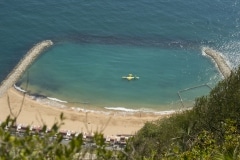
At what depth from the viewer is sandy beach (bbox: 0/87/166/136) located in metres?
38.0

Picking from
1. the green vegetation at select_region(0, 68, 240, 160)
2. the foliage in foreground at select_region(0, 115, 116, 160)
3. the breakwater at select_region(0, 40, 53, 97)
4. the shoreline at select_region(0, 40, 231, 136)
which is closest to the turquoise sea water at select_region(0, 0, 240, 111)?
the breakwater at select_region(0, 40, 53, 97)

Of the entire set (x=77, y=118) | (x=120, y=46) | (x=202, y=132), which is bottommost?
(x=202, y=132)

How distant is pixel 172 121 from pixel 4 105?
58.6 ft

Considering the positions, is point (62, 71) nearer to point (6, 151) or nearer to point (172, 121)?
point (172, 121)

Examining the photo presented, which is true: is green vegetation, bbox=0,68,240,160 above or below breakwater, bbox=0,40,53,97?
below

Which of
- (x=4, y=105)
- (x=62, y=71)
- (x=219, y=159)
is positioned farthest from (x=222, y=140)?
(x=62, y=71)

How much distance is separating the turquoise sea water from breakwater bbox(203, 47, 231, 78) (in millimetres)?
739

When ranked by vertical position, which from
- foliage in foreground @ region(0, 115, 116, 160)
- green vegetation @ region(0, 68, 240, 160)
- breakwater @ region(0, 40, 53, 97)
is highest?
breakwater @ region(0, 40, 53, 97)

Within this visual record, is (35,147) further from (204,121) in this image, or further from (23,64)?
(23,64)

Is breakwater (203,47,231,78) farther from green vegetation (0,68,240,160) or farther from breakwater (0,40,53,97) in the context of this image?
green vegetation (0,68,240,160)

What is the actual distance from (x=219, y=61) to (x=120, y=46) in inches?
432

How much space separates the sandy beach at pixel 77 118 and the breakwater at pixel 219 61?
35.9 ft

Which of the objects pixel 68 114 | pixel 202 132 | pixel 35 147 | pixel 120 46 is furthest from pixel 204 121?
pixel 120 46

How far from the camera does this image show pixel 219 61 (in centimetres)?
4978
